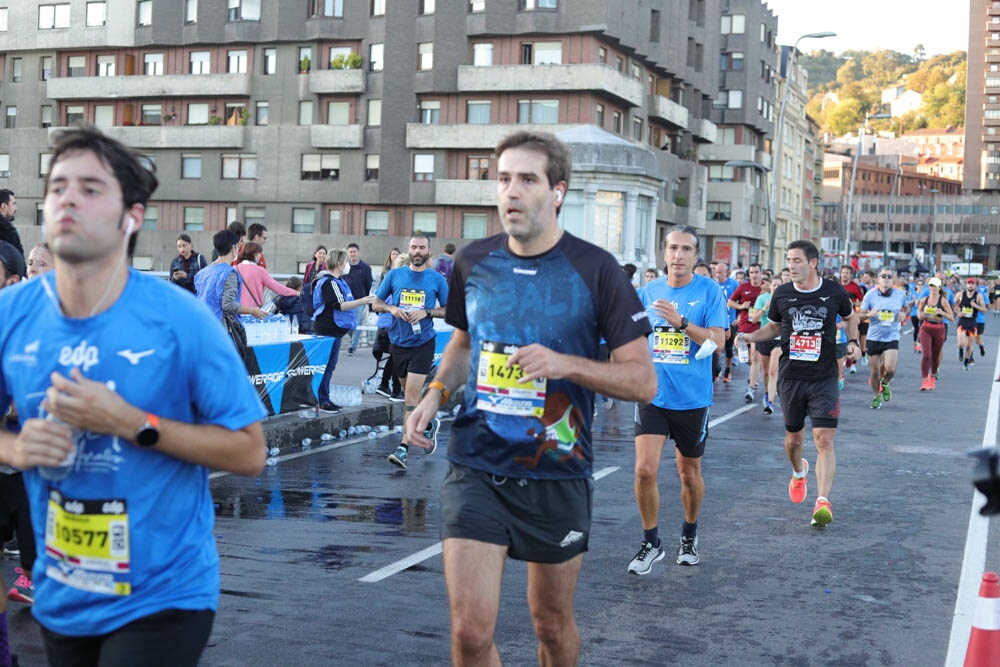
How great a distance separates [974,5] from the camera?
17225cm

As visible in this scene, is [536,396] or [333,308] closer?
[536,396]

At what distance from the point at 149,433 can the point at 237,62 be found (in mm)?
61093

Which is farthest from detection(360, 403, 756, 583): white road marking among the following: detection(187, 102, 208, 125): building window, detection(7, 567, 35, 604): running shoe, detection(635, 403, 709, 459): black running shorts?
detection(187, 102, 208, 125): building window

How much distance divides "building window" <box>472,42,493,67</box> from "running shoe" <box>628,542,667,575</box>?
2049 inches

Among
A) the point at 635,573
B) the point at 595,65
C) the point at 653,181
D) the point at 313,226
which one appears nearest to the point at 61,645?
the point at 635,573

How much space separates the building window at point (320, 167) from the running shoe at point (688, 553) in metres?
54.0

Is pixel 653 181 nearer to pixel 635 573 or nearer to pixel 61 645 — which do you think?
pixel 635 573

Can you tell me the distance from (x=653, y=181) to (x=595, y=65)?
14873 millimetres

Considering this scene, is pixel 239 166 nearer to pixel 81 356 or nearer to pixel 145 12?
pixel 145 12

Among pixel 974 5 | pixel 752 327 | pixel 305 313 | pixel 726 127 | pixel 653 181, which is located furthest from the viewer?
pixel 974 5

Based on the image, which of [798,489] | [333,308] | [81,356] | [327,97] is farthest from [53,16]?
[81,356]

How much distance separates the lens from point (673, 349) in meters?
8.04

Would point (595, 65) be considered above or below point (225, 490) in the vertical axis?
above

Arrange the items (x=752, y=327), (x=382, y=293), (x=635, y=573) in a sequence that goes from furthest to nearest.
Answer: (x=752, y=327), (x=382, y=293), (x=635, y=573)
